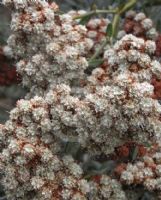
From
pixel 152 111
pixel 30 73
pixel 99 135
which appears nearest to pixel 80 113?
pixel 99 135

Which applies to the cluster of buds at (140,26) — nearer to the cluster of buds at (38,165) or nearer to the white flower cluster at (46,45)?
the white flower cluster at (46,45)

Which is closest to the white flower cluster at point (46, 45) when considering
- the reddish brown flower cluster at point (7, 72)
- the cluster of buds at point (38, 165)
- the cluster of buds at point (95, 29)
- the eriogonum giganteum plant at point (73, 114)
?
the eriogonum giganteum plant at point (73, 114)

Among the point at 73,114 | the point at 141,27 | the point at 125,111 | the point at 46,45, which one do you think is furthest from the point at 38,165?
the point at 141,27

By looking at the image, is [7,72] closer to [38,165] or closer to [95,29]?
[95,29]

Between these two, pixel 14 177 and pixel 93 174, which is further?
pixel 93 174

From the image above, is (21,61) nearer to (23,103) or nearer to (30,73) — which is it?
(30,73)

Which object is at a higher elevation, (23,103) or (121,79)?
(121,79)

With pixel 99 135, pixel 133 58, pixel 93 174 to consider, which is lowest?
pixel 93 174

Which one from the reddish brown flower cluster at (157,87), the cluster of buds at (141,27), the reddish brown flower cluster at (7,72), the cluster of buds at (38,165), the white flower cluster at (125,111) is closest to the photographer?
the white flower cluster at (125,111)
